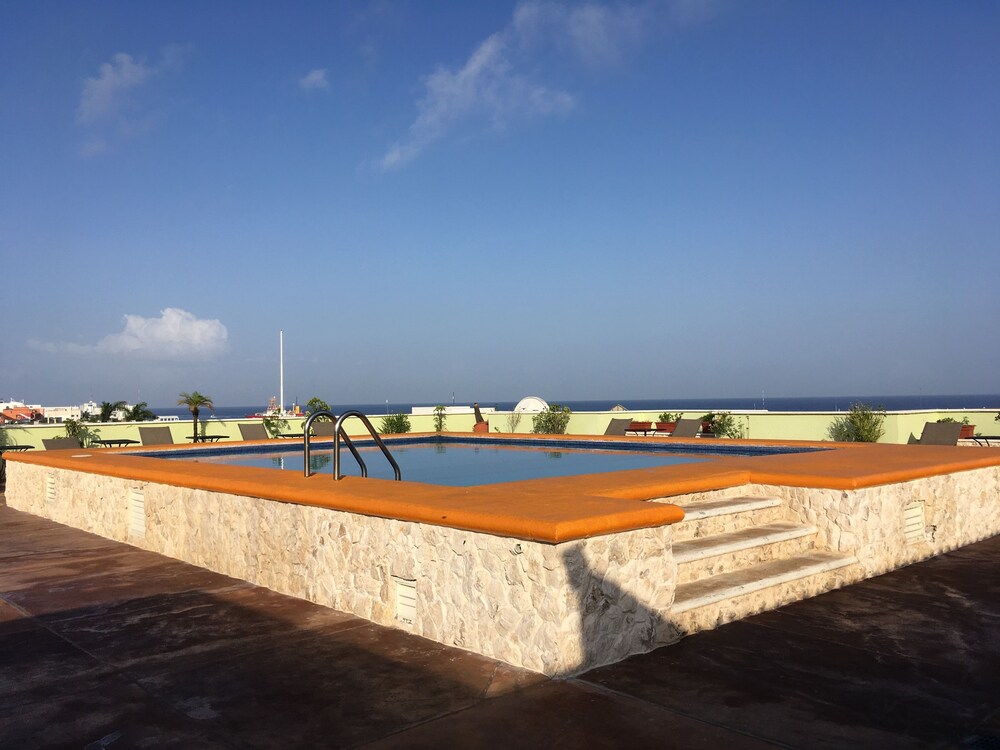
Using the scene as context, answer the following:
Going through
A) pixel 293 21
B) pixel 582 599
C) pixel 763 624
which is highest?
pixel 293 21

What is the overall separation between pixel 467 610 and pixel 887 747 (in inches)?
77.8

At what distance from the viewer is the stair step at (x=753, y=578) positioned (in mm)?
4324

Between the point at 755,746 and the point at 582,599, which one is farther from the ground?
the point at 582,599

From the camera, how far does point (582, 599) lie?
3.63m

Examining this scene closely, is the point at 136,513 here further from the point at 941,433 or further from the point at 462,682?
the point at 941,433

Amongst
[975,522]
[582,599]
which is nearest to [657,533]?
[582,599]

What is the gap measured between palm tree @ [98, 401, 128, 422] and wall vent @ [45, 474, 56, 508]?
1281cm

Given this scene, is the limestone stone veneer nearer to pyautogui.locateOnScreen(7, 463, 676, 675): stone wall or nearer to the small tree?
pyautogui.locateOnScreen(7, 463, 676, 675): stone wall

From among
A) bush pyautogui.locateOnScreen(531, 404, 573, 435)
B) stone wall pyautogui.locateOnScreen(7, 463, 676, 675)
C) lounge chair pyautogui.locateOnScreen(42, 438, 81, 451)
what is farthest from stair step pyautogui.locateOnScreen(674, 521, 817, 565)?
bush pyautogui.locateOnScreen(531, 404, 573, 435)

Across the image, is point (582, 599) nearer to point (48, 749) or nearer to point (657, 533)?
point (657, 533)

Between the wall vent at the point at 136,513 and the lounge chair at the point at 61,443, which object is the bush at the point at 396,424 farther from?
the wall vent at the point at 136,513

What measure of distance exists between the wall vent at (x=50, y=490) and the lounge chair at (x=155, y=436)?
3549mm

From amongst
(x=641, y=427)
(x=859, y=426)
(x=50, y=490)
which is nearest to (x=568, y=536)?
(x=50, y=490)

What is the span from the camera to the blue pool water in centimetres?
1056
